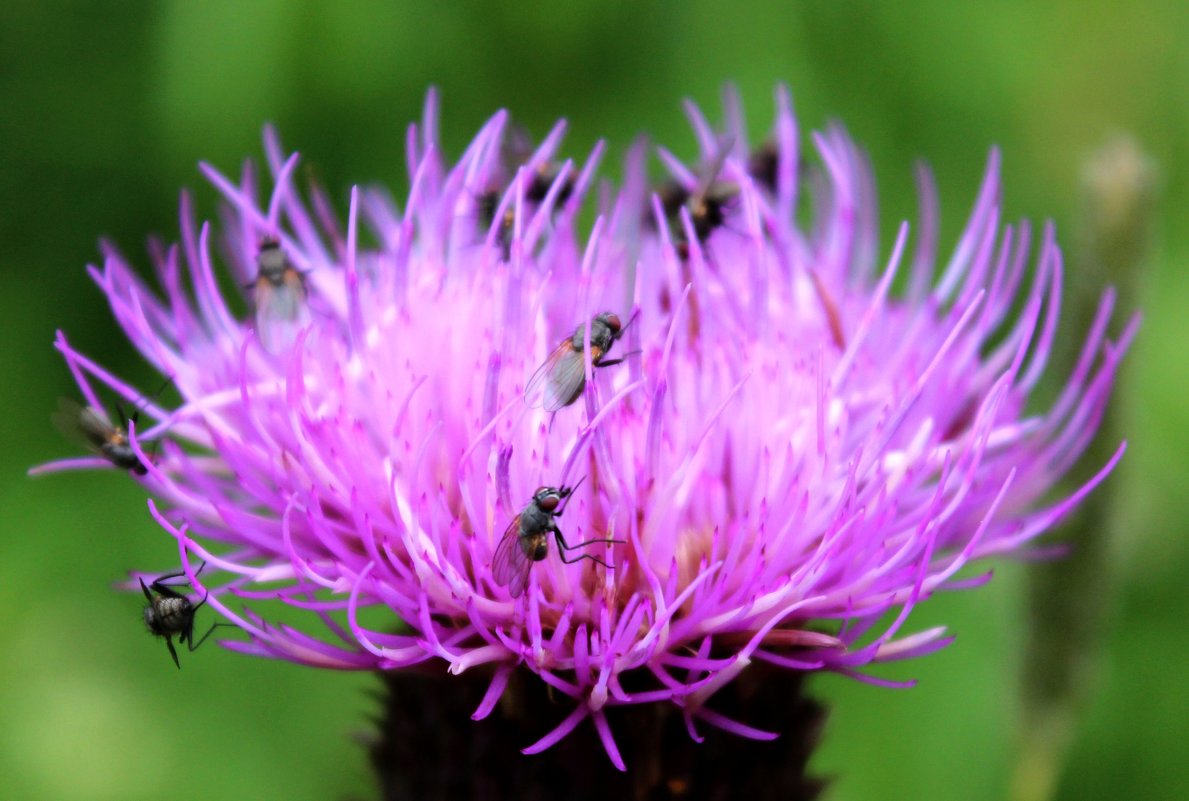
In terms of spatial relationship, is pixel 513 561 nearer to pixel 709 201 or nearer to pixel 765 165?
pixel 709 201

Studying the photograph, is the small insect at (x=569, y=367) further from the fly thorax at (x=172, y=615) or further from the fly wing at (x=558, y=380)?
the fly thorax at (x=172, y=615)

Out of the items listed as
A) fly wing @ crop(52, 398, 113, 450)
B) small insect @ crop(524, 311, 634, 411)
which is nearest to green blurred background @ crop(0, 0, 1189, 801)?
fly wing @ crop(52, 398, 113, 450)

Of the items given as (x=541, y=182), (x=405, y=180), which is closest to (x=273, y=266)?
(x=541, y=182)

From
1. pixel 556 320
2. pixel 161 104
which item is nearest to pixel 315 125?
pixel 161 104

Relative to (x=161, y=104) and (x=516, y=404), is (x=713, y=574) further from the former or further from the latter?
(x=161, y=104)

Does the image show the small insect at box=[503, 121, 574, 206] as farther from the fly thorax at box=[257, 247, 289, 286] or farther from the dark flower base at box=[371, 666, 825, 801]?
the dark flower base at box=[371, 666, 825, 801]
